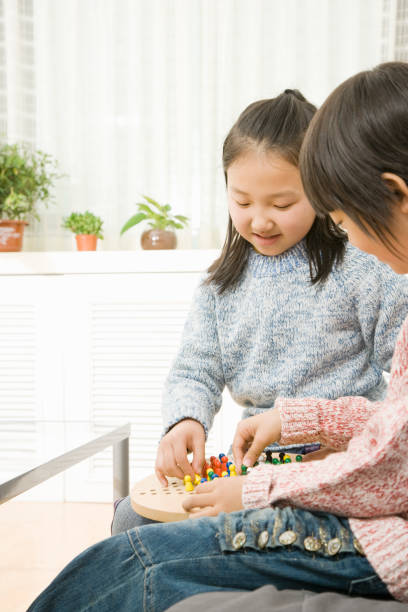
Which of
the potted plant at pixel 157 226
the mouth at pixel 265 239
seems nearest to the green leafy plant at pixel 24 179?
the potted plant at pixel 157 226

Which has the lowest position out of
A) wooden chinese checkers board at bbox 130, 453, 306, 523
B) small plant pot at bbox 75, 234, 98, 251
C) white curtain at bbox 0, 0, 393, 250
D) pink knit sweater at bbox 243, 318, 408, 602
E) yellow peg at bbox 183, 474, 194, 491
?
wooden chinese checkers board at bbox 130, 453, 306, 523

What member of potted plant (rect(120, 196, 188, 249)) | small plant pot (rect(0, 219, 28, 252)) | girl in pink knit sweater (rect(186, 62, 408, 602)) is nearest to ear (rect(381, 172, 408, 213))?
girl in pink knit sweater (rect(186, 62, 408, 602))

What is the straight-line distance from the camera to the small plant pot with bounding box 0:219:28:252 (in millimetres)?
2273

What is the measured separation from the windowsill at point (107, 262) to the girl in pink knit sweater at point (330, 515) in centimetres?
141

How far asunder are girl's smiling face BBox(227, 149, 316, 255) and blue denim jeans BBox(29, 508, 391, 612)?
1.66ft

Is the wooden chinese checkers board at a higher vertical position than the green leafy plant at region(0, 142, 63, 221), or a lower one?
lower

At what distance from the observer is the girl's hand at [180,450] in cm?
90

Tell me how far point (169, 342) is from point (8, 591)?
3.07 ft

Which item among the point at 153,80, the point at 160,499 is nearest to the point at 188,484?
the point at 160,499

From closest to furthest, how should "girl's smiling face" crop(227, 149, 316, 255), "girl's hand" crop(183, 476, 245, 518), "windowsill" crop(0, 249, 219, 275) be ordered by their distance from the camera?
"girl's hand" crop(183, 476, 245, 518), "girl's smiling face" crop(227, 149, 316, 255), "windowsill" crop(0, 249, 219, 275)

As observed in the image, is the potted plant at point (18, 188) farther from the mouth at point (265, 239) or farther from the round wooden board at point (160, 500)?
the round wooden board at point (160, 500)

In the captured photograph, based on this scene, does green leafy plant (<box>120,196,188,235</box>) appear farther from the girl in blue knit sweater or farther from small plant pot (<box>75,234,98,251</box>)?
the girl in blue knit sweater

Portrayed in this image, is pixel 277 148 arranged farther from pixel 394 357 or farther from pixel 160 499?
pixel 160 499

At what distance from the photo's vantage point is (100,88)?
2.43 metres
